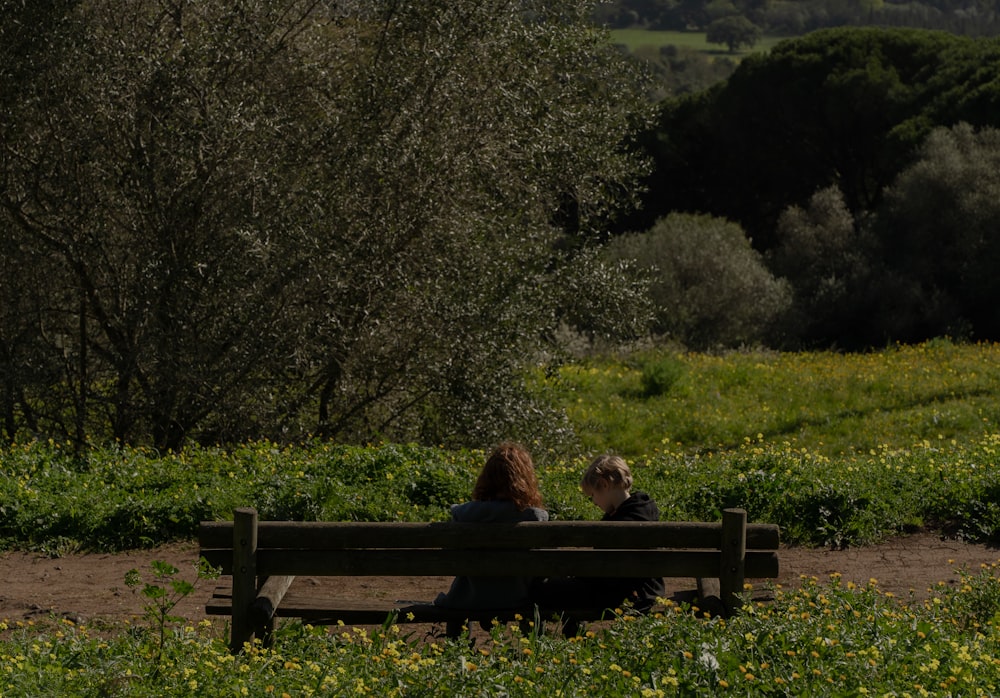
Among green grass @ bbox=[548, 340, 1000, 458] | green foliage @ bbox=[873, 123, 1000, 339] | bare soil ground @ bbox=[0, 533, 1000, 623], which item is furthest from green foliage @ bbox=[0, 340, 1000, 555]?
green foliage @ bbox=[873, 123, 1000, 339]

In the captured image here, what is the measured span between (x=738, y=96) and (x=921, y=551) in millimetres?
36086

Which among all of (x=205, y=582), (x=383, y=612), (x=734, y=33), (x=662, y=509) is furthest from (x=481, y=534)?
(x=734, y=33)

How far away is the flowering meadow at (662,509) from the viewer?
487cm

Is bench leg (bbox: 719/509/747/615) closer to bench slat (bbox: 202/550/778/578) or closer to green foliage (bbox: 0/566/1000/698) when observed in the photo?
A: bench slat (bbox: 202/550/778/578)

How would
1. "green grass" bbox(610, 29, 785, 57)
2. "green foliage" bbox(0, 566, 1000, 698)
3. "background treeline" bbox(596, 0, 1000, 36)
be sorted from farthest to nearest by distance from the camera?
"background treeline" bbox(596, 0, 1000, 36) < "green grass" bbox(610, 29, 785, 57) < "green foliage" bbox(0, 566, 1000, 698)

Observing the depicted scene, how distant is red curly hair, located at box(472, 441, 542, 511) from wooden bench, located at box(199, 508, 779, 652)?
351mm

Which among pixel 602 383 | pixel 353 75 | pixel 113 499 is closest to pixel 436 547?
pixel 113 499

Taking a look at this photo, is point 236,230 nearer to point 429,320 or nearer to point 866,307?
point 429,320

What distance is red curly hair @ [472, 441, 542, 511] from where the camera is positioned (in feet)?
20.1

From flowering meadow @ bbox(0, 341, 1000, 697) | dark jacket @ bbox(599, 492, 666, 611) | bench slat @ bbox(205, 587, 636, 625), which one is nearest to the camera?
flowering meadow @ bbox(0, 341, 1000, 697)

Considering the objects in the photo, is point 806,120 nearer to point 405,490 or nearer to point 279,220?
point 279,220

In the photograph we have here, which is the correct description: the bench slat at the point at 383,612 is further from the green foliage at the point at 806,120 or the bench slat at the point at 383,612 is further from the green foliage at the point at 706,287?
the green foliage at the point at 806,120

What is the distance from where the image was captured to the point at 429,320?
13.0 metres

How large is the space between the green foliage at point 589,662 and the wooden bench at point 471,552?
222 millimetres
